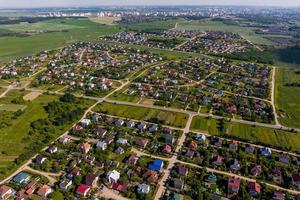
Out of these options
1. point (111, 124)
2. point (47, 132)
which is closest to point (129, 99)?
point (111, 124)

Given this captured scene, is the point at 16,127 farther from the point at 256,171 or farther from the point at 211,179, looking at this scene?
the point at 256,171

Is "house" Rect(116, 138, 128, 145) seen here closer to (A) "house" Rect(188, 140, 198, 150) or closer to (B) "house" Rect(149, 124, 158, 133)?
(B) "house" Rect(149, 124, 158, 133)

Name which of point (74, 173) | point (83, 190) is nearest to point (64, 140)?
point (74, 173)

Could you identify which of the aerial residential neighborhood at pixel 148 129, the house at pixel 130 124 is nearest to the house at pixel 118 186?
the aerial residential neighborhood at pixel 148 129

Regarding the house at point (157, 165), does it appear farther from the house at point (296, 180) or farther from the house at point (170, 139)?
the house at point (296, 180)

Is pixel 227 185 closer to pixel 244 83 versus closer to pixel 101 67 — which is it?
pixel 244 83
